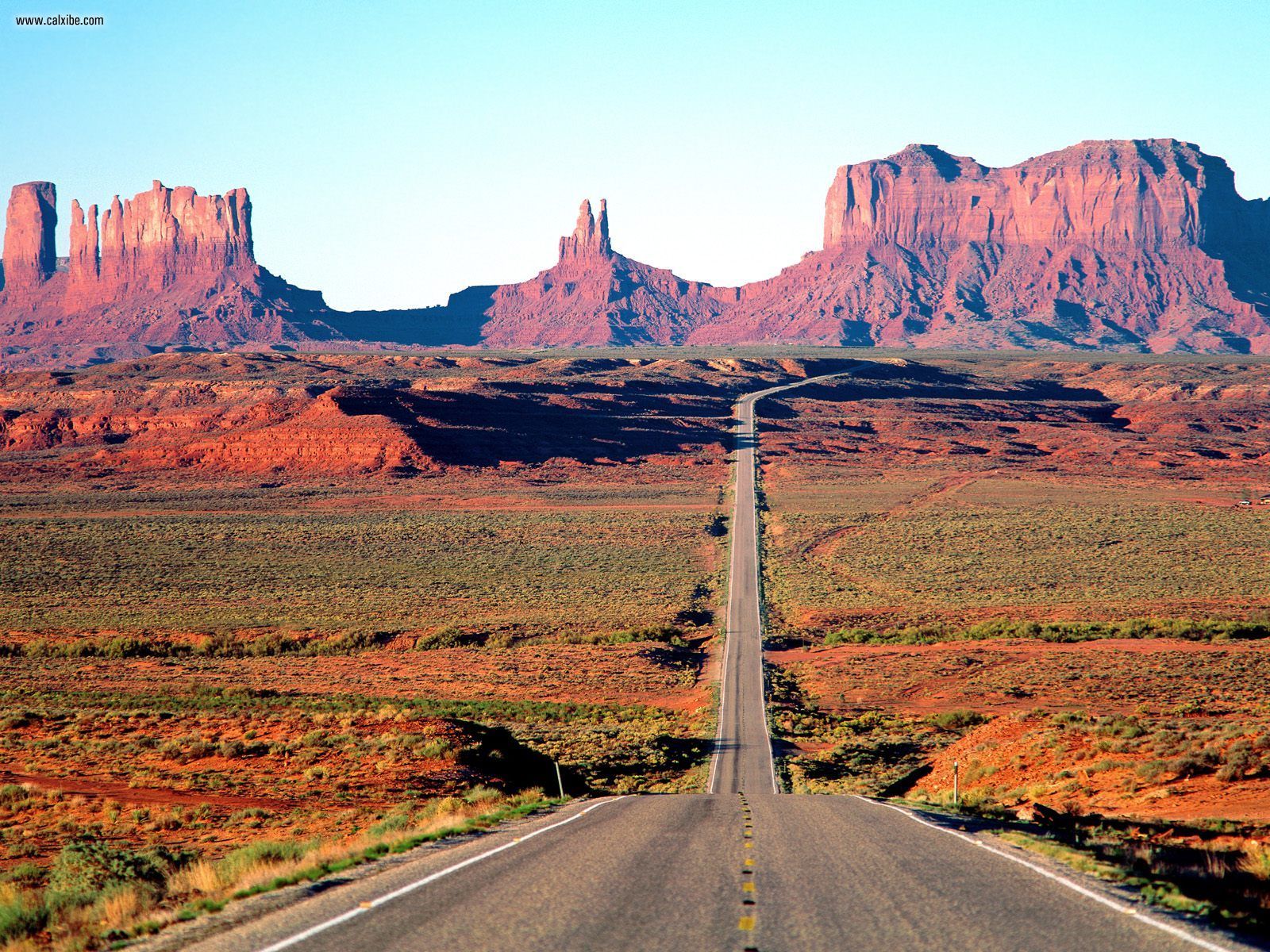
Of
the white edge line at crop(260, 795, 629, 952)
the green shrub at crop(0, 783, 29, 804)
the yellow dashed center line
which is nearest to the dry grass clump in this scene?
the white edge line at crop(260, 795, 629, 952)

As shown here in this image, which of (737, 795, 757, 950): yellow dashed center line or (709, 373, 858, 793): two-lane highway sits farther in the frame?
(709, 373, 858, 793): two-lane highway

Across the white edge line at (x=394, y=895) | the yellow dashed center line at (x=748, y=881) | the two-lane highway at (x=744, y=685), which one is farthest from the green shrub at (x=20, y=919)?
the two-lane highway at (x=744, y=685)

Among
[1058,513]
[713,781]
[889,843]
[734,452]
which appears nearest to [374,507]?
[734,452]

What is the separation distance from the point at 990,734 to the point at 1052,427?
11142 centimetres

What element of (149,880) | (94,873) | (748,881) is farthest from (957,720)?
(94,873)

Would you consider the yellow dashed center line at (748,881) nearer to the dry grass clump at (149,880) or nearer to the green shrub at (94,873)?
the dry grass clump at (149,880)

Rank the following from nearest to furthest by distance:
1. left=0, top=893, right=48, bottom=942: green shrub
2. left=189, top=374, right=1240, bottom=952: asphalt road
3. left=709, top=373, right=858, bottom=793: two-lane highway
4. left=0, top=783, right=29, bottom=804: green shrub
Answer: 1. left=189, top=374, right=1240, bottom=952: asphalt road
2. left=0, top=893, right=48, bottom=942: green shrub
3. left=0, top=783, right=29, bottom=804: green shrub
4. left=709, top=373, right=858, bottom=793: two-lane highway

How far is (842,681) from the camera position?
41375 millimetres

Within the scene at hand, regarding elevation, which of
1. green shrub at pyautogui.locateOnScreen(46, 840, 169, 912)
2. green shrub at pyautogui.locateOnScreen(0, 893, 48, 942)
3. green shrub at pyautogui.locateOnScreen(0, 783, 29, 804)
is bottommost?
green shrub at pyautogui.locateOnScreen(0, 783, 29, 804)

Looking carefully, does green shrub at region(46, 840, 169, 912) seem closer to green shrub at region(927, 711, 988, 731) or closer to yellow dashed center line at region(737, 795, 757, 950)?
yellow dashed center line at region(737, 795, 757, 950)

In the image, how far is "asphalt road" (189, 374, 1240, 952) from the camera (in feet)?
33.0

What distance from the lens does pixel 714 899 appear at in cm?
1153

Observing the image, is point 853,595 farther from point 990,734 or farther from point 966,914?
point 966,914

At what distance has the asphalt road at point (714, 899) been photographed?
10.1 meters
